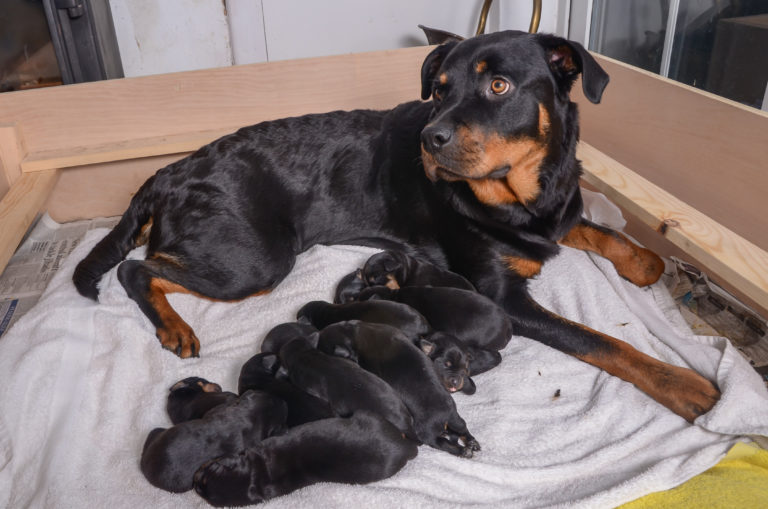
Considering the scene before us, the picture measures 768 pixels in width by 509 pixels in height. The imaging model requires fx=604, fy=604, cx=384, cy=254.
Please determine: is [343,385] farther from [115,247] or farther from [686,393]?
[115,247]

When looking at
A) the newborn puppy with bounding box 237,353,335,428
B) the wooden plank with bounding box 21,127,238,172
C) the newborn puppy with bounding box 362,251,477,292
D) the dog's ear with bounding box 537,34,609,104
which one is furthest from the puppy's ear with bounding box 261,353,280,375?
the wooden plank with bounding box 21,127,238,172

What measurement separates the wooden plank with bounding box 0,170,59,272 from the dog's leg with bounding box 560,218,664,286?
7.22 ft

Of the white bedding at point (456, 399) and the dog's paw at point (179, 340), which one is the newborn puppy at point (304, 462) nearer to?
the white bedding at point (456, 399)

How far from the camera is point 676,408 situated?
1722 mm

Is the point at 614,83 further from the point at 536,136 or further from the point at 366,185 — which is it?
the point at 366,185

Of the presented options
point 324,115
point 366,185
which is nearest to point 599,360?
point 366,185

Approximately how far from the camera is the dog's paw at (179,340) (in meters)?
2.10

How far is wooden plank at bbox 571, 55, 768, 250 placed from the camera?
2100 mm

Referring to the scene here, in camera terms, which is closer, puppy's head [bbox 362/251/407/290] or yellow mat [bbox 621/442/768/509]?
yellow mat [bbox 621/442/768/509]

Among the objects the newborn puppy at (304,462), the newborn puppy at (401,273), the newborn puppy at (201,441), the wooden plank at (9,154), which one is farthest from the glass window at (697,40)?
the wooden plank at (9,154)

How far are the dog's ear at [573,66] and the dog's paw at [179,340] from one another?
60.5 inches

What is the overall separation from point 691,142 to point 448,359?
1371 millimetres

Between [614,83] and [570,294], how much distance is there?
3.62ft

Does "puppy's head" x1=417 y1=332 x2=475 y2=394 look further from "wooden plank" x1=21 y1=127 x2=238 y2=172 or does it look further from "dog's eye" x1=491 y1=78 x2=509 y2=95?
"wooden plank" x1=21 y1=127 x2=238 y2=172
